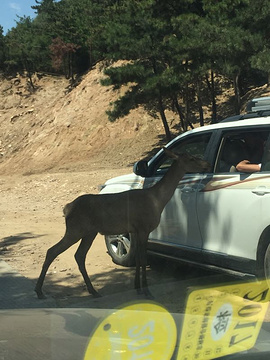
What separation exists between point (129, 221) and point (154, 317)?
10.5 ft

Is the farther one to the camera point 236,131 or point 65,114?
point 65,114

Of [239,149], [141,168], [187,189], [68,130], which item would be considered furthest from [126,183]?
[68,130]

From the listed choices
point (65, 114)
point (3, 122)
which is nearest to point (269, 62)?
point (65, 114)

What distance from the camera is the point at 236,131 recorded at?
6.13m

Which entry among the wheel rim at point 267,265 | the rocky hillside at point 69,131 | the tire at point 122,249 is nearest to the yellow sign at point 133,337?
the wheel rim at point 267,265

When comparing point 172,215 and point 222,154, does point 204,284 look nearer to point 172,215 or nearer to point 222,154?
point 172,215

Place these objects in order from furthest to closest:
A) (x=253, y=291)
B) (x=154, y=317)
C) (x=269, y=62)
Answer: (x=269, y=62) → (x=253, y=291) → (x=154, y=317)

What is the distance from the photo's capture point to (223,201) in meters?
5.81

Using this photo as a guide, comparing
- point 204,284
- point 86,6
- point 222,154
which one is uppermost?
point 86,6

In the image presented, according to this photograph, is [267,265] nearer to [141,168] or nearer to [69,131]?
[141,168]

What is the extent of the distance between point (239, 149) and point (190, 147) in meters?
0.95

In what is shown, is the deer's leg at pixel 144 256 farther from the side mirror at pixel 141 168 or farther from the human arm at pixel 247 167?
the human arm at pixel 247 167

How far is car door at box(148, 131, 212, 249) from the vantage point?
20.7ft

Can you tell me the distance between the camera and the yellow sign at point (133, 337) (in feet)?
7.95
